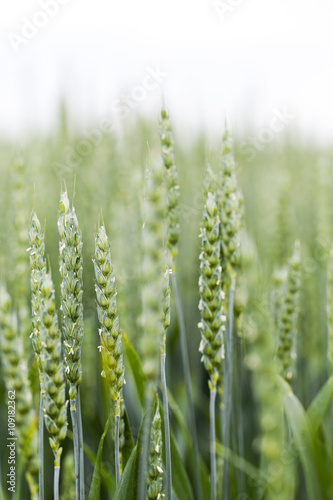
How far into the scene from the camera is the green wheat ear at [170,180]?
788mm

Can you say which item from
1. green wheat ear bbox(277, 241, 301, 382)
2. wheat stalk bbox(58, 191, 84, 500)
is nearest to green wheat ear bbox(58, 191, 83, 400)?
wheat stalk bbox(58, 191, 84, 500)

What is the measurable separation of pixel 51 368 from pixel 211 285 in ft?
0.80

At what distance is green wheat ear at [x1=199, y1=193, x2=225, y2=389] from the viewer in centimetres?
68

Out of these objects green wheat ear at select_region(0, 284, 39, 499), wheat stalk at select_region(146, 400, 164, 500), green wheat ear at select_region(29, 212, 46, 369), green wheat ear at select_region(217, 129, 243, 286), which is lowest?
wheat stalk at select_region(146, 400, 164, 500)

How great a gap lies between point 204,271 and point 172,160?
0.22 meters

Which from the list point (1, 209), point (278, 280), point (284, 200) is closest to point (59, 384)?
point (278, 280)

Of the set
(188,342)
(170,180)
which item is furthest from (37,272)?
(188,342)

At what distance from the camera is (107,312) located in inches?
24.1

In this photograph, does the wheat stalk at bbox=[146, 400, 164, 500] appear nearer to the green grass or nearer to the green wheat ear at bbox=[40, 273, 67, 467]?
the green grass

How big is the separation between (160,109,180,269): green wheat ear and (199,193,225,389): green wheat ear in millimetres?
134

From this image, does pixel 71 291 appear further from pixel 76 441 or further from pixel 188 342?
pixel 188 342

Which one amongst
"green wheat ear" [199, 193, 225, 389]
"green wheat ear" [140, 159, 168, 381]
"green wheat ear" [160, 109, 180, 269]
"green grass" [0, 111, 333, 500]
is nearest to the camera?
"green wheat ear" [140, 159, 168, 381]

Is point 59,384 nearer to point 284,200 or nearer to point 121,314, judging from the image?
point 121,314

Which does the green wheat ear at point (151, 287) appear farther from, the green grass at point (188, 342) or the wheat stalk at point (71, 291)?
the wheat stalk at point (71, 291)
